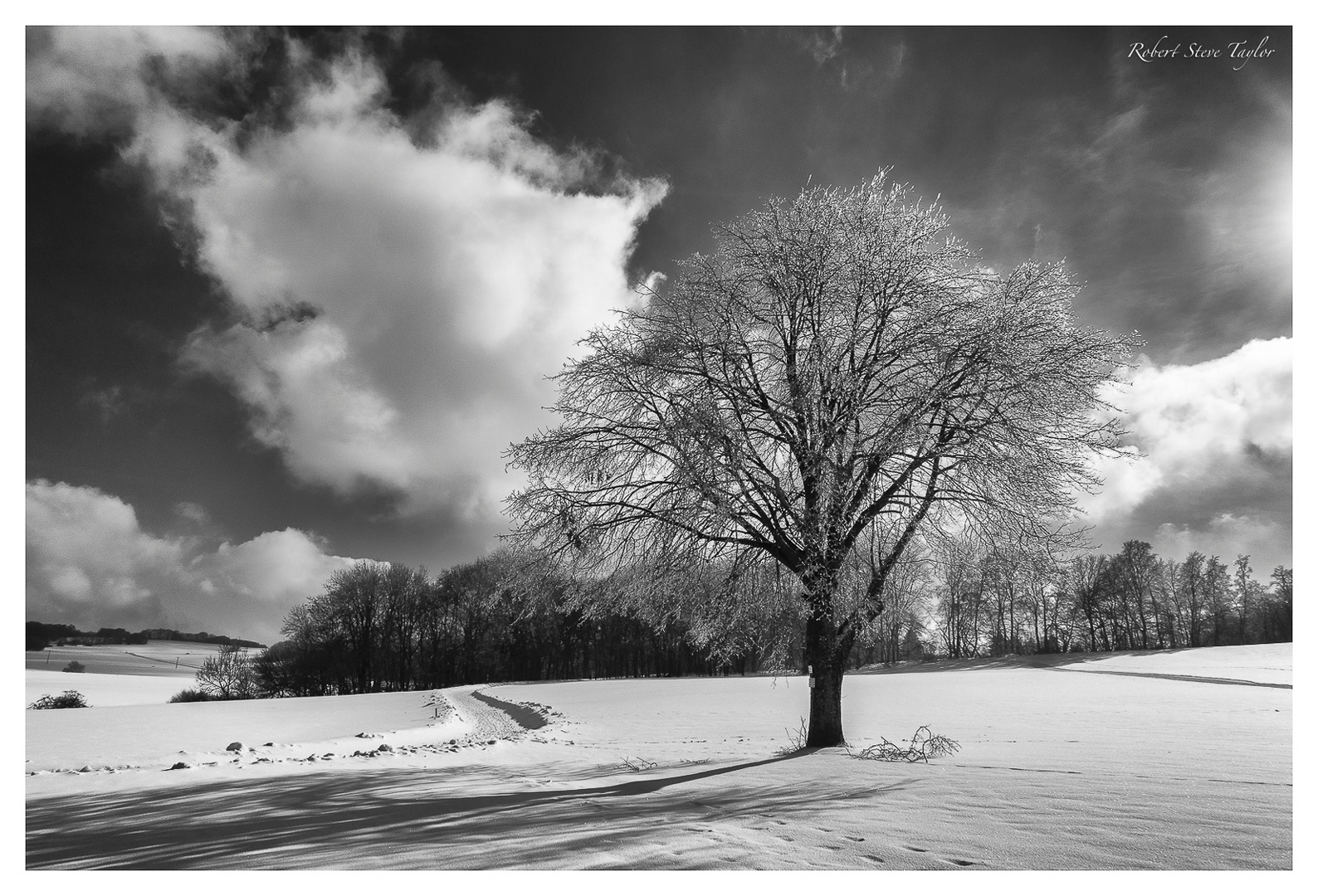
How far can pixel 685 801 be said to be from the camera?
229 inches

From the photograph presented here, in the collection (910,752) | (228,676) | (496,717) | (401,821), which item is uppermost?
(401,821)

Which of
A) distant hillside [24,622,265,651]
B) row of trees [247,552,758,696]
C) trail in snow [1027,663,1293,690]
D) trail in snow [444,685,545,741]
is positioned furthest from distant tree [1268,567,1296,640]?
row of trees [247,552,758,696]

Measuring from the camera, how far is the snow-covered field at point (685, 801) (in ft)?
13.3

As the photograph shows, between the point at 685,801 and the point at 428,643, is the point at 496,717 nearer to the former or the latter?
the point at 685,801

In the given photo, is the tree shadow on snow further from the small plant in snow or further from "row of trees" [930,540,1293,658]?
"row of trees" [930,540,1293,658]

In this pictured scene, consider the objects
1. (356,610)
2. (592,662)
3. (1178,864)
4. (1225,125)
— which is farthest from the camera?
(592,662)

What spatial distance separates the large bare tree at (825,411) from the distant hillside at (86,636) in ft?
17.0

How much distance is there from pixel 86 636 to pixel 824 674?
984cm

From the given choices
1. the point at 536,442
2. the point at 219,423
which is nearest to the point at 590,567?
the point at 536,442

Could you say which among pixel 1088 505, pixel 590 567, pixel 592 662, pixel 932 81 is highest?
pixel 932 81

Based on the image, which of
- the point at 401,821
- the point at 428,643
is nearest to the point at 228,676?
the point at 428,643
